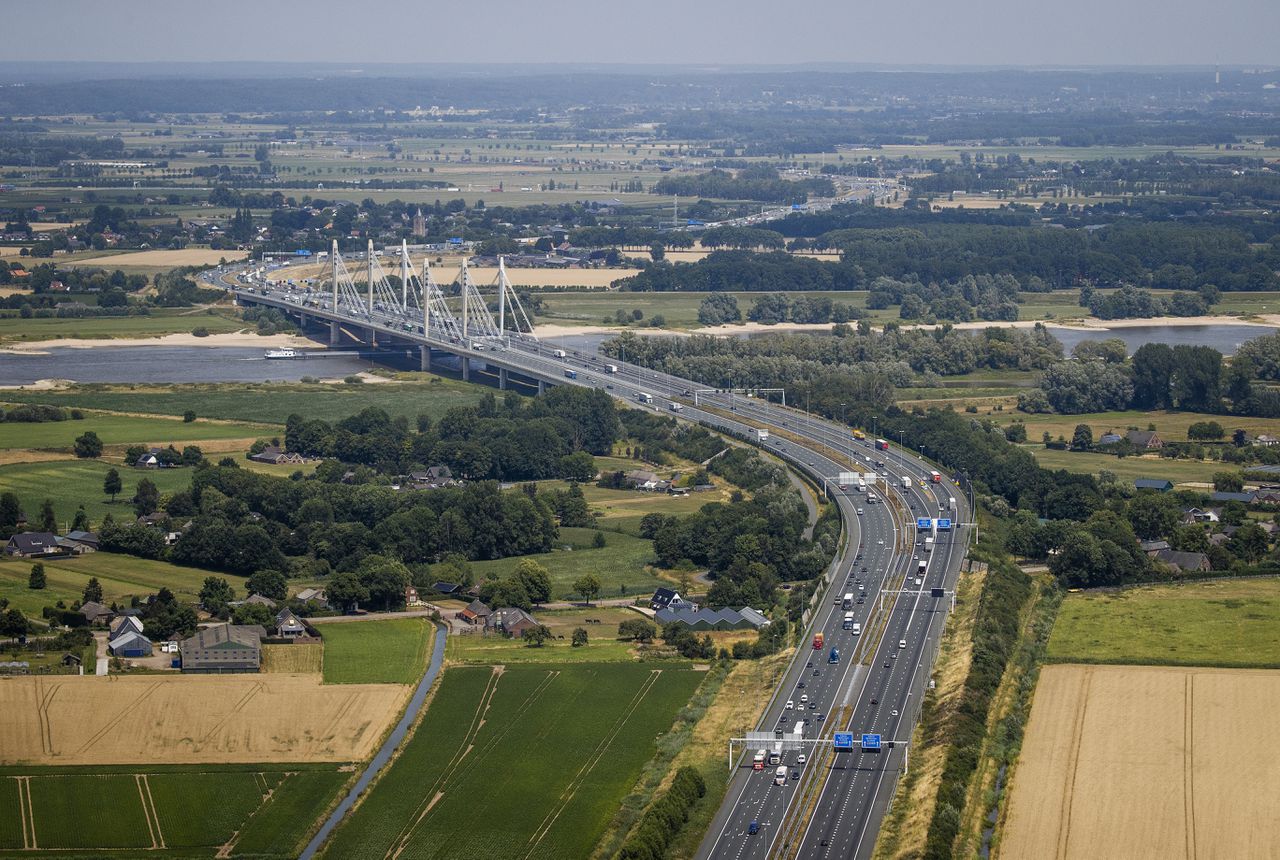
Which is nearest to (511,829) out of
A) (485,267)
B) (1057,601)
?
(1057,601)

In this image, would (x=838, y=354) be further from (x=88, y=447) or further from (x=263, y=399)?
(x=88, y=447)

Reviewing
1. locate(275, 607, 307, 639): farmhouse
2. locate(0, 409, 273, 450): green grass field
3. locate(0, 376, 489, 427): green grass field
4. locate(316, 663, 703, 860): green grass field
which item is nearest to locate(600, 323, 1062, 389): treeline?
locate(0, 376, 489, 427): green grass field

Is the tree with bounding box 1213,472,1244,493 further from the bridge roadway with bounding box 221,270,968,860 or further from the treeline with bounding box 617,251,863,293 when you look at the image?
the treeline with bounding box 617,251,863,293

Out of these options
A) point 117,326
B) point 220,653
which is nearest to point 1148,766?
point 220,653

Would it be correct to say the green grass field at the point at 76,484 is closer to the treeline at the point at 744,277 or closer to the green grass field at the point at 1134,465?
the green grass field at the point at 1134,465

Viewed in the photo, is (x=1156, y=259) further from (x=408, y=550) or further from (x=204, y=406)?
(x=408, y=550)
